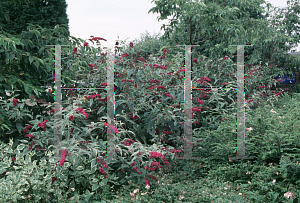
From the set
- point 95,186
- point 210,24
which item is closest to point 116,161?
point 95,186

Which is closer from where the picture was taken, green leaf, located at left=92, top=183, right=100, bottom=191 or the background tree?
green leaf, located at left=92, top=183, right=100, bottom=191

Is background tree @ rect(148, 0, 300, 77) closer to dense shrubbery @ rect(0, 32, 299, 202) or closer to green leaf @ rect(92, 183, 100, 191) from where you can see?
dense shrubbery @ rect(0, 32, 299, 202)

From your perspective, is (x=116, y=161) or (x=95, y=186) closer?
(x=95, y=186)

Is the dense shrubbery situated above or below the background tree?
below

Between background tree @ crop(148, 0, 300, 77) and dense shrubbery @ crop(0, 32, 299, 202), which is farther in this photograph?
background tree @ crop(148, 0, 300, 77)

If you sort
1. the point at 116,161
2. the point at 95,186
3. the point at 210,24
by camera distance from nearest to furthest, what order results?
1. the point at 95,186
2. the point at 116,161
3. the point at 210,24

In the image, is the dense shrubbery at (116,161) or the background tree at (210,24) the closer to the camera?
the dense shrubbery at (116,161)

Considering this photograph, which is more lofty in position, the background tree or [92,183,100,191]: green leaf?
the background tree

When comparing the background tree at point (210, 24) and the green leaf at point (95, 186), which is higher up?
the background tree at point (210, 24)

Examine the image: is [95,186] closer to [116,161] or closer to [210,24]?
[116,161]

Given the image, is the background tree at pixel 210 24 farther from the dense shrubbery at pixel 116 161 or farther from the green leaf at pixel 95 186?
the green leaf at pixel 95 186

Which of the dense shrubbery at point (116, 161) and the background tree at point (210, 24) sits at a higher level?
the background tree at point (210, 24)

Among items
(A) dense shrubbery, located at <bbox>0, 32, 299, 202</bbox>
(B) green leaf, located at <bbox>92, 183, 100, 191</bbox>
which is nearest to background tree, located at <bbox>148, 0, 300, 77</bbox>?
(A) dense shrubbery, located at <bbox>0, 32, 299, 202</bbox>

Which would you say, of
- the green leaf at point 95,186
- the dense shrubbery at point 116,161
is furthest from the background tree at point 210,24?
the green leaf at point 95,186
